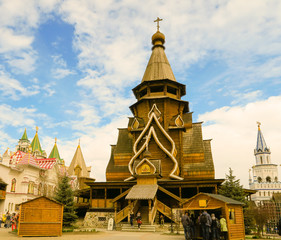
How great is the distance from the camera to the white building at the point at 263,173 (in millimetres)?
93688

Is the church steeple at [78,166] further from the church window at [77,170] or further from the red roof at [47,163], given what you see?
the red roof at [47,163]

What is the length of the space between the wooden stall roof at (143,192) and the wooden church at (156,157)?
80 mm

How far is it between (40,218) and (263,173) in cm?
9785

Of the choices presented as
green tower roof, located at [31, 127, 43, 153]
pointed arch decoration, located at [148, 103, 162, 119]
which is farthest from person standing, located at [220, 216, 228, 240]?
green tower roof, located at [31, 127, 43, 153]

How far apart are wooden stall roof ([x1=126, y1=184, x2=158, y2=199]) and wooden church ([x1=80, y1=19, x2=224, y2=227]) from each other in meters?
0.08

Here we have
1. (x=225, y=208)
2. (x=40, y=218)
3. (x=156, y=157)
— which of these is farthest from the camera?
(x=156, y=157)

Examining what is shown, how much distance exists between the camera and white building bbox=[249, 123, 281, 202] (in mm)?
93688

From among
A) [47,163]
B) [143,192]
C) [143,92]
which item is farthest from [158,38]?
[47,163]

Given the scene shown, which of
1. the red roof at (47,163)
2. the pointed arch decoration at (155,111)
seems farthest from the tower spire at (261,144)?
the pointed arch decoration at (155,111)

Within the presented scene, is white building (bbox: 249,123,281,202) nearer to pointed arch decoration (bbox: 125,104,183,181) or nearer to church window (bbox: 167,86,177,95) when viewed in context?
church window (bbox: 167,86,177,95)

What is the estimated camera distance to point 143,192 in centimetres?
2169

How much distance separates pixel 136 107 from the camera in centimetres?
3250

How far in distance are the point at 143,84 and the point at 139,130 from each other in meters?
5.70

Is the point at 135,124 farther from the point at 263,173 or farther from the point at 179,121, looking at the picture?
the point at 263,173
